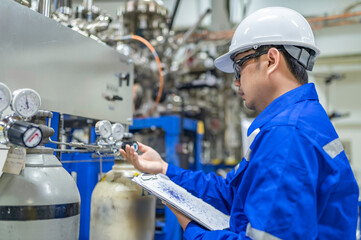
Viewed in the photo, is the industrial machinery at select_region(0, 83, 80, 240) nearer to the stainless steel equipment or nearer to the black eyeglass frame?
the stainless steel equipment

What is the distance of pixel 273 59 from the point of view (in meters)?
0.95

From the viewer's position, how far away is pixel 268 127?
0.80m

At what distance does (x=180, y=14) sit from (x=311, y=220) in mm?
4364

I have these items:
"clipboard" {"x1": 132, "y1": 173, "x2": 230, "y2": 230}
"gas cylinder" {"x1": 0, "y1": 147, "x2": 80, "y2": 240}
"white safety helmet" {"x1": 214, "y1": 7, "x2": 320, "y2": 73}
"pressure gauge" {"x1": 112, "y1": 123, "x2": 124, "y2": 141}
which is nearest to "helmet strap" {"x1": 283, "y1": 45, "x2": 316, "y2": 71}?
"white safety helmet" {"x1": 214, "y1": 7, "x2": 320, "y2": 73}

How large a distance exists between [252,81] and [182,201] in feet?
1.42

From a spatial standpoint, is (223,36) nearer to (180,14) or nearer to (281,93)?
(180,14)

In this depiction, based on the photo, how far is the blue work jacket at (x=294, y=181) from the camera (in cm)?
70

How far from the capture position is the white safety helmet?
0.97 metres

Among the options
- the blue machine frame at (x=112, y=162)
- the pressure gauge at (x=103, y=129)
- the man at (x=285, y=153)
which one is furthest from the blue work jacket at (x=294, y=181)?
the blue machine frame at (x=112, y=162)

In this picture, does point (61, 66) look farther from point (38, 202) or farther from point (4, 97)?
point (38, 202)

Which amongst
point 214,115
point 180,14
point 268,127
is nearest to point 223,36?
point 214,115

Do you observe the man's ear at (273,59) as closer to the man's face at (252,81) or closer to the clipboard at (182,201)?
the man's face at (252,81)

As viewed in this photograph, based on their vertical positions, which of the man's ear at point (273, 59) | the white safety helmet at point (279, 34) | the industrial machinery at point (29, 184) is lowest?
the industrial machinery at point (29, 184)

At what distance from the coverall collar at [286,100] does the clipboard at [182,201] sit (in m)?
0.31
